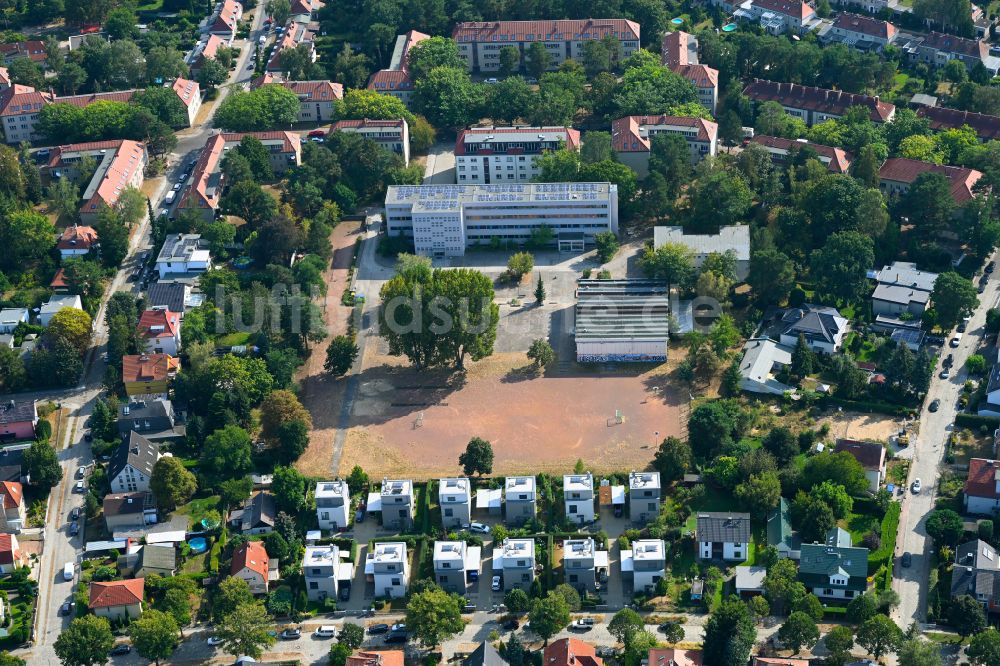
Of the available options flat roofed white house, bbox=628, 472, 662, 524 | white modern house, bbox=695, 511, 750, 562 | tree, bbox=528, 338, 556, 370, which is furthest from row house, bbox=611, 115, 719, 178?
white modern house, bbox=695, 511, 750, 562

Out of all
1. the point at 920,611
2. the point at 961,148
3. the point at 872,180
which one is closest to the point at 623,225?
the point at 872,180

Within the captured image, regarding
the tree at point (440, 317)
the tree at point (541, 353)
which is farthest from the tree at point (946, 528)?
the tree at point (440, 317)

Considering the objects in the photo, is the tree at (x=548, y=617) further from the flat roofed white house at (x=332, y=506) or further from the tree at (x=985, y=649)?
the tree at (x=985, y=649)

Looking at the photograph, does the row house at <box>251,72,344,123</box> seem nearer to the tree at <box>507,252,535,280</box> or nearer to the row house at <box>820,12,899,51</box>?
the tree at <box>507,252,535,280</box>

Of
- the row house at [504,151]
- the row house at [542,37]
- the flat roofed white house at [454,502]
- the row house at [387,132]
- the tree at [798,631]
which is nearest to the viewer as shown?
the tree at [798,631]

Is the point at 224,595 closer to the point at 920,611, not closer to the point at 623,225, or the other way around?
the point at 920,611

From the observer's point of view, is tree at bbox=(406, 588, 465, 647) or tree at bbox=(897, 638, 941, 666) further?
tree at bbox=(406, 588, 465, 647)

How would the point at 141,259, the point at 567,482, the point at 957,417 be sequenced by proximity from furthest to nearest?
the point at 141,259, the point at 957,417, the point at 567,482
